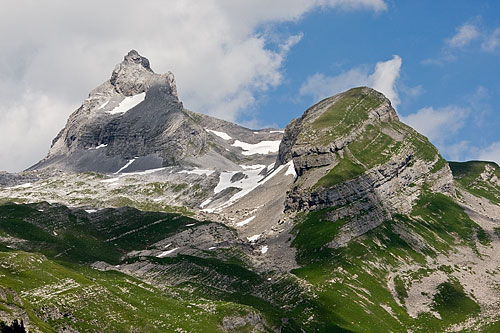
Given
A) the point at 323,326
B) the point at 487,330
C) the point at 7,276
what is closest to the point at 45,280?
the point at 7,276

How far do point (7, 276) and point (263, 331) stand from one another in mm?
62603

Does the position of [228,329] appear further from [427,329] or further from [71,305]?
[427,329]

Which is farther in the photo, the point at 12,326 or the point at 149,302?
the point at 149,302

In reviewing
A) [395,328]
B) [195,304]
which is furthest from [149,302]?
[395,328]

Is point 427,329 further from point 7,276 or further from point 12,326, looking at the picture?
point 12,326

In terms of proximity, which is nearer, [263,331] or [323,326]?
[263,331]

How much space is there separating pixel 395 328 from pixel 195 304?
70.9 meters

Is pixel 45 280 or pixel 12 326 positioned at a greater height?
pixel 45 280

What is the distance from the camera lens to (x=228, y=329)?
147 m

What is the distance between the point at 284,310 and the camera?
19700 centimetres

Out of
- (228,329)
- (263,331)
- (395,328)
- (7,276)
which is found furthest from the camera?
(395,328)

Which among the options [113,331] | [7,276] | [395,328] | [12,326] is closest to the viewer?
[12,326]

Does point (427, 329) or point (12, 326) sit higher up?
point (427, 329)

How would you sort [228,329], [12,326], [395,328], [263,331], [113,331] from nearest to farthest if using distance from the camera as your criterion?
[12,326]
[113,331]
[228,329]
[263,331]
[395,328]
